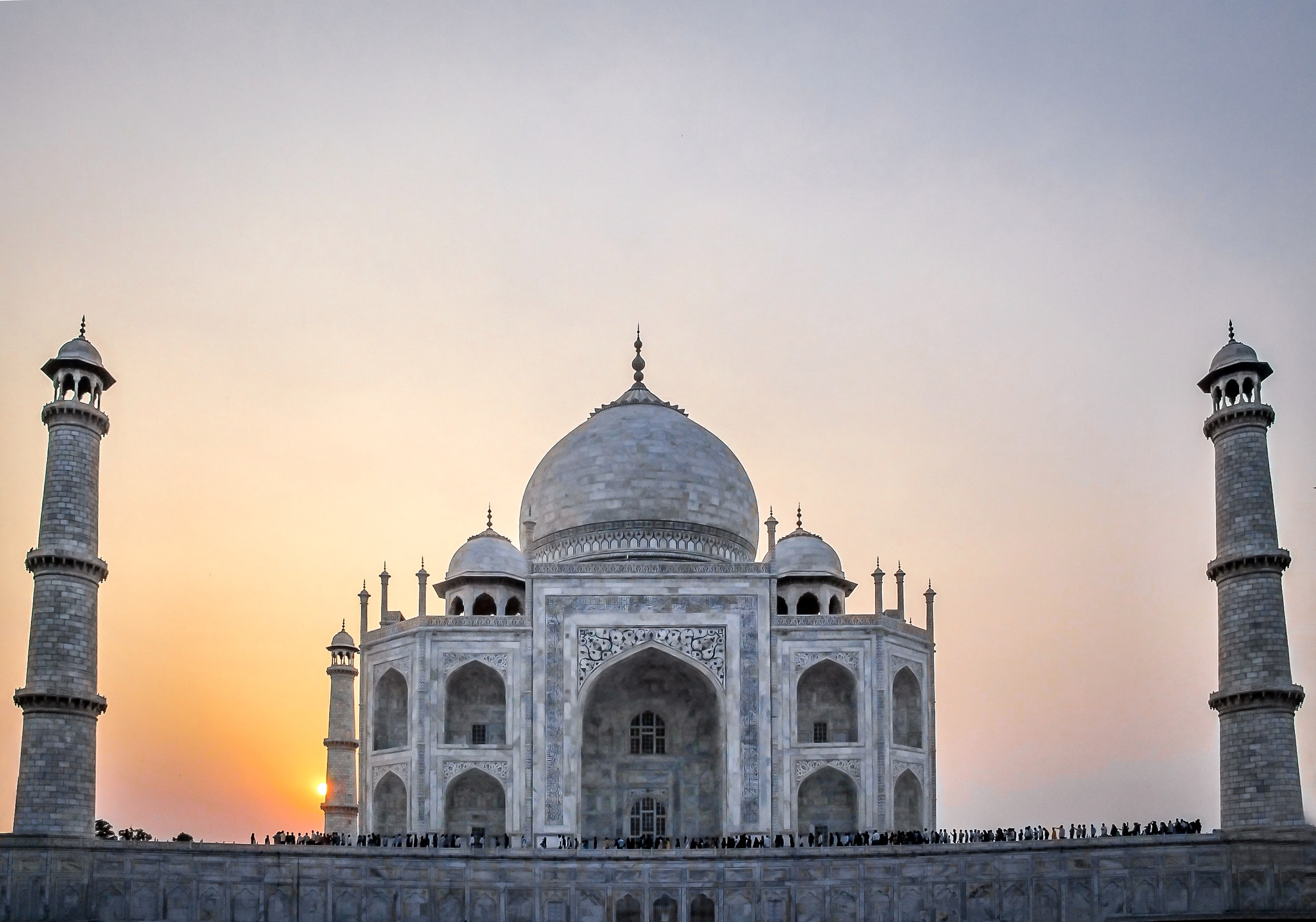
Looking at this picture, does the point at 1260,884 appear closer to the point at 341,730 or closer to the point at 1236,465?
the point at 1236,465

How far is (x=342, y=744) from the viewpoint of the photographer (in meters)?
45.5

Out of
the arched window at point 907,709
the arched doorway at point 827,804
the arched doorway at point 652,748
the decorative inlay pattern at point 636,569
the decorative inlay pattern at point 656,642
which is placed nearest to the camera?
the arched doorway at point 827,804

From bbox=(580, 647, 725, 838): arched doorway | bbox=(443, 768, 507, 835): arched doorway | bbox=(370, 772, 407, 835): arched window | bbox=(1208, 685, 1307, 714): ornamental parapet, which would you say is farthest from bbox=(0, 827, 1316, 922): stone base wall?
bbox=(370, 772, 407, 835): arched window

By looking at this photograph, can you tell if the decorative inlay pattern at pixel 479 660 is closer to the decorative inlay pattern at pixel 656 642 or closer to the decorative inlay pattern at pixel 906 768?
the decorative inlay pattern at pixel 656 642

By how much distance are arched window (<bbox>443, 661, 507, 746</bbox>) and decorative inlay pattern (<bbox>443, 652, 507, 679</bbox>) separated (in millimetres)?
149

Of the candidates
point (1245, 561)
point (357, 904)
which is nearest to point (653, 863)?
point (357, 904)

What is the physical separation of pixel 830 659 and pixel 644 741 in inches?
191

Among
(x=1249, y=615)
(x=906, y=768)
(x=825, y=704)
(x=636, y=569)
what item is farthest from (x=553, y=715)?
(x=1249, y=615)

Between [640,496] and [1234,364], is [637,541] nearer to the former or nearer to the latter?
[640,496]

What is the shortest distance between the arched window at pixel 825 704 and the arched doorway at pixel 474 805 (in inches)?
275

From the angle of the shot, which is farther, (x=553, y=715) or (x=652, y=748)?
(x=652, y=748)

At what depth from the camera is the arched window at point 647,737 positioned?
1580 inches

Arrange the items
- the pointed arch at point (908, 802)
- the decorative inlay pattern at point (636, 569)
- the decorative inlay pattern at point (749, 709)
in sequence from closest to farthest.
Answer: the decorative inlay pattern at point (749, 709) < the pointed arch at point (908, 802) < the decorative inlay pattern at point (636, 569)

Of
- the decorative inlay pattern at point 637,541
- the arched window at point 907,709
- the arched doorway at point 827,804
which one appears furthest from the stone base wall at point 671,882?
the decorative inlay pattern at point 637,541
